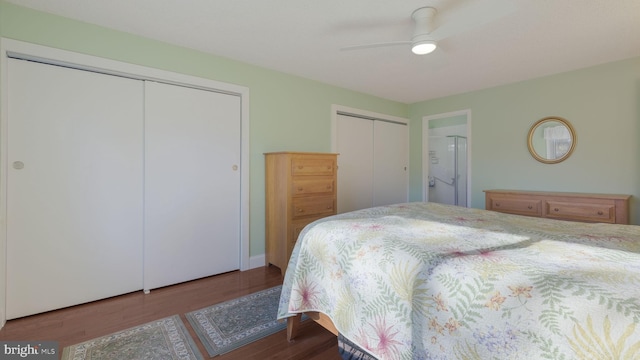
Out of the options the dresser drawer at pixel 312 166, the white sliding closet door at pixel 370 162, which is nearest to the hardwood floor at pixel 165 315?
the dresser drawer at pixel 312 166

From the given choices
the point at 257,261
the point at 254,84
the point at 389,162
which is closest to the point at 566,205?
the point at 389,162

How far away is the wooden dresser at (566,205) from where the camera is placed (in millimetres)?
2650

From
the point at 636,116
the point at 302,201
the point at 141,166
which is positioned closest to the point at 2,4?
the point at 141,166

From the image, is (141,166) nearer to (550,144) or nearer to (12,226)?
(12,226)

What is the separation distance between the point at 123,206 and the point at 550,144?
468cm

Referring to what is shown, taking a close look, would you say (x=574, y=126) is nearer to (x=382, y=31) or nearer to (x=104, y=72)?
(x=382, y=31)

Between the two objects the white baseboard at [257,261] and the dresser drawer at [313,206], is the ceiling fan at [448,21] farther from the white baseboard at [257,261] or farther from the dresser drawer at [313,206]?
the white baseboard at [257,261]

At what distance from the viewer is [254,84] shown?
9.94 feet

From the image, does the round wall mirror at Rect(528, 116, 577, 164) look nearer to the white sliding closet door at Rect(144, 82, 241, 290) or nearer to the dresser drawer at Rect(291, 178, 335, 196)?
the dresser drawer at Rect(291, 178, 335, 196)

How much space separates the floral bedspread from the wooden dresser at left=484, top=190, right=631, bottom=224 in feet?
5.35

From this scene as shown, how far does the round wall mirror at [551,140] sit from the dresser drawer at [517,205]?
682 mm

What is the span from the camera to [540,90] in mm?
3369

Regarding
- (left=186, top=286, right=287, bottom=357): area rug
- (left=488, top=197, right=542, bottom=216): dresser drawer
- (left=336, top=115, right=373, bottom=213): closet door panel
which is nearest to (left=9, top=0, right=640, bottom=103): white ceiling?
(left=336, top=115, right=373, bottom=213): closet door panel

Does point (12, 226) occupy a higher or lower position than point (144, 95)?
lower
